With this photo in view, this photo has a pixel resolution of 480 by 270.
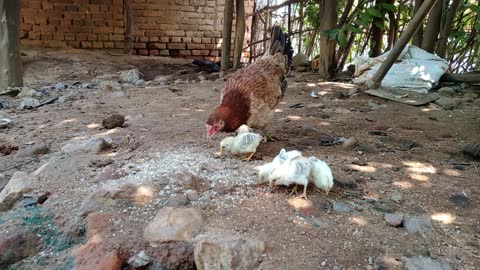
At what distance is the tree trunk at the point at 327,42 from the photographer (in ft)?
21.1

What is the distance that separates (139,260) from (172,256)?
0.57 ft

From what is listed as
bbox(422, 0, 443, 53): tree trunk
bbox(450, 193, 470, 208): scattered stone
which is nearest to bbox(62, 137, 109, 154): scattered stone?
bbox(450, 193, 470, 208): scattered stone

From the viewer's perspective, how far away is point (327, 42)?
657 centimetres

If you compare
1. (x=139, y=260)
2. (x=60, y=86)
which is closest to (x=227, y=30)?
(x=60, y=86)

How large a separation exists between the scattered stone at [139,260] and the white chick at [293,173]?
943 millimetres

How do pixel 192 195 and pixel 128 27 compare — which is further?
pixel 128 27

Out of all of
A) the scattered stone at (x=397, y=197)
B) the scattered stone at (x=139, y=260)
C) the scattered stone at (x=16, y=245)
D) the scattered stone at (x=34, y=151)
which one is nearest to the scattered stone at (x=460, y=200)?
the scattered stone at (x=397, y=197)

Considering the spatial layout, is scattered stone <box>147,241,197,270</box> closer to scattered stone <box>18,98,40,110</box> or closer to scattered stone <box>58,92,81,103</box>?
scattered stone <box>18,98,40,110</box>

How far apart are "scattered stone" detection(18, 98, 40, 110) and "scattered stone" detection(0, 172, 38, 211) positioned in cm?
281

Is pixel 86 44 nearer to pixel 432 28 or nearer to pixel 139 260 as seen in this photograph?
pixel 432 28

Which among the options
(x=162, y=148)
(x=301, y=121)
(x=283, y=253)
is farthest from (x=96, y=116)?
(x=283, y=253)

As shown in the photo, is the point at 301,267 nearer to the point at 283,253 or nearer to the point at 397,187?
the point at 283,253

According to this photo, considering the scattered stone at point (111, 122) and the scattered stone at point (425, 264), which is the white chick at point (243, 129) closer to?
the scattered stone at point (111, 122)

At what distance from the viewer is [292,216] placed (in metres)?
2.34
